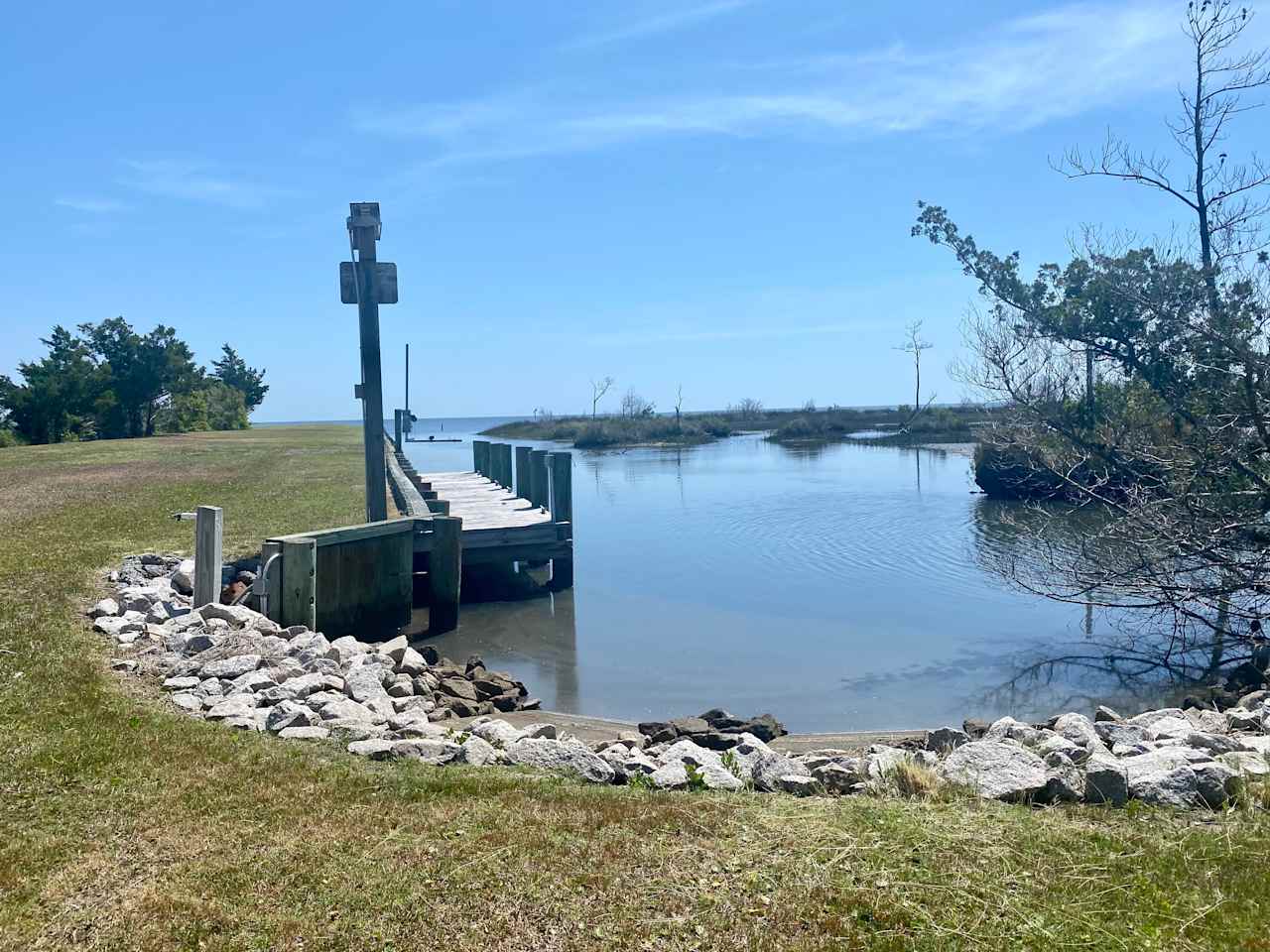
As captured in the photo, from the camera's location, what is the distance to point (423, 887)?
383 centimetres

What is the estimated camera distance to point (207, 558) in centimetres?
934

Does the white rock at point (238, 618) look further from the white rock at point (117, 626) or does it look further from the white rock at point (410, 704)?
the white rock at point (410, 704)

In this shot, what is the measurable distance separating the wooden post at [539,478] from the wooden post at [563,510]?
1245mm

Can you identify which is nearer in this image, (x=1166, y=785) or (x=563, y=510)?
(x=1166, y=785)

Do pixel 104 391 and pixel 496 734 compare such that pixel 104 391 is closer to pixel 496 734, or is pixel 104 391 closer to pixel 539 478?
pixel 539 478

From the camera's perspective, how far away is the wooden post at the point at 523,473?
19906 mm

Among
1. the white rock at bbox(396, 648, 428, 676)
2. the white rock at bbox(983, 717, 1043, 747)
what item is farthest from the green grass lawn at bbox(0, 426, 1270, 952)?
the white rock at bbox(396, 648, 428, 676)

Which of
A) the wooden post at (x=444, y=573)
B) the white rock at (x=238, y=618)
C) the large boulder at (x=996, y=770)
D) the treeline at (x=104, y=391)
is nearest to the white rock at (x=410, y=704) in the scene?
the white rock at (x=238, y=618)

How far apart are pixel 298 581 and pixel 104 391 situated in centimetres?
3831

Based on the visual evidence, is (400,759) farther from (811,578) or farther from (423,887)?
(811,578)

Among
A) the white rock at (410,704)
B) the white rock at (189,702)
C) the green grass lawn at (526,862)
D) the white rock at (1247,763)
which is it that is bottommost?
the white rock at (410,704)

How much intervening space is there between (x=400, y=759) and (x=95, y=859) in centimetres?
166

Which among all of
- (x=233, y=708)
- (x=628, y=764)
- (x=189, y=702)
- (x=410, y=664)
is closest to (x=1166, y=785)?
(x=628, y=764)

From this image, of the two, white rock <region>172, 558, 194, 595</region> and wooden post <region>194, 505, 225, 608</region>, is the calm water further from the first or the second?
wooden post <region>194, 505, 225, 608</region>
